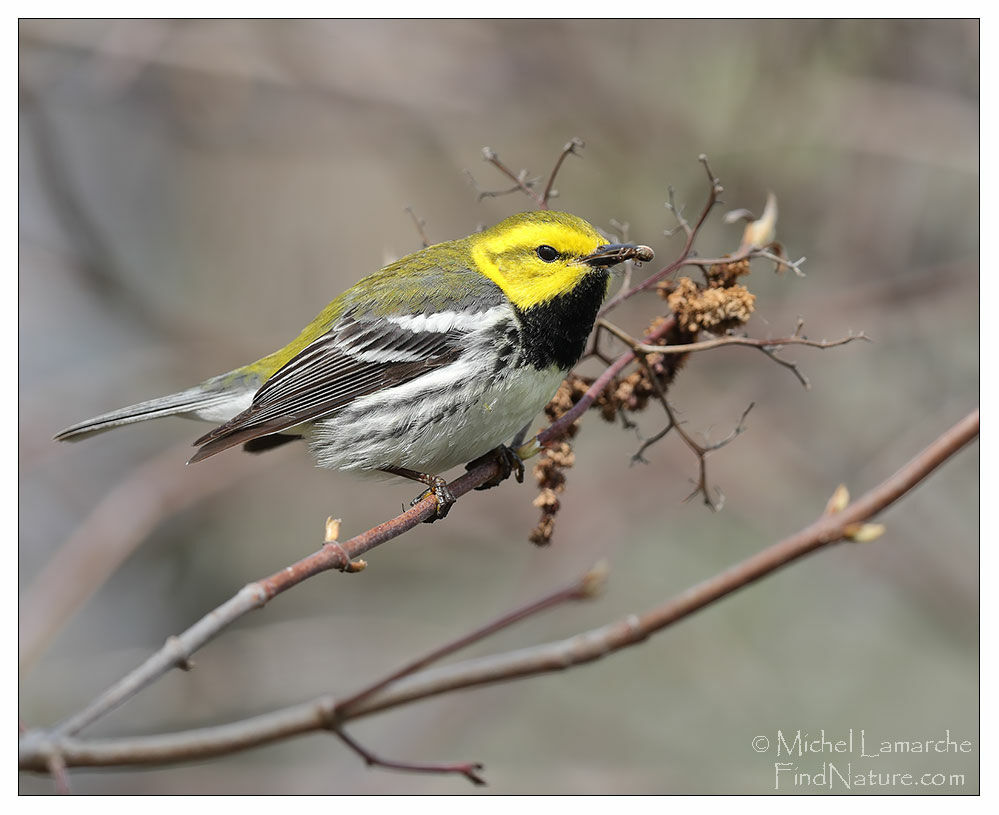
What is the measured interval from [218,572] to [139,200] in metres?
3.21

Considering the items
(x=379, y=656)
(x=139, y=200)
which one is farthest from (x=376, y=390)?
(x=139, y=200)

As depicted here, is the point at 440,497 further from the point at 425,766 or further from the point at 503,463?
the point at 425,766

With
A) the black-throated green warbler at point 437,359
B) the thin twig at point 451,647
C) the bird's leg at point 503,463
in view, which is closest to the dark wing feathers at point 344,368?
the black-throated green warbler at point 437,359

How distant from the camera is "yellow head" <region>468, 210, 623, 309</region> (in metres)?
3.44

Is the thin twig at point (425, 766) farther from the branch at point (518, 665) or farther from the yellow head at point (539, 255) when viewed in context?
the yellow head at point (539, 255)

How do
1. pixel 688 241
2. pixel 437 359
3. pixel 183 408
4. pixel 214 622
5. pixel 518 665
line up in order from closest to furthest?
pixel 214 622, pixel 518 665, pixel 688 241, pixel 437 359, pixel 183 408

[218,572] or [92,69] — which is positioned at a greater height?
[92,69]

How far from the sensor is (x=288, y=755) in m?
6.20

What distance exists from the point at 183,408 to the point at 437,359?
1157mm

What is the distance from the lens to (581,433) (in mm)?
6281

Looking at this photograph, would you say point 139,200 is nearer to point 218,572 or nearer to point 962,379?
point 218,572

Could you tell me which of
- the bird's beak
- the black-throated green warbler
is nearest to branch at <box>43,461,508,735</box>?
the black-throated green warbler

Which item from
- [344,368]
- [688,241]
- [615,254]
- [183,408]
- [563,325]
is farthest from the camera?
[183,408]

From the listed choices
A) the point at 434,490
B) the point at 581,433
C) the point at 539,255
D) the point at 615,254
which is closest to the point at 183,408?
the point at 434,490
